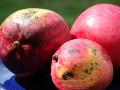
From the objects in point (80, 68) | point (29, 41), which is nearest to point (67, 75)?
point (80, 68)

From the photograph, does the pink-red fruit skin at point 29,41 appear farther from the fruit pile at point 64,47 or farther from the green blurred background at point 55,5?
the green blurred background at point 55,5

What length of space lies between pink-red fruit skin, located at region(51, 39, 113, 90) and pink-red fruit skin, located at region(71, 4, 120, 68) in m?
0.11

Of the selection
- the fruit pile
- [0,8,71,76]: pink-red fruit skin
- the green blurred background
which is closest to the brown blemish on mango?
the fruit pile

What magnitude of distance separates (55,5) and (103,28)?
2151 millimetres

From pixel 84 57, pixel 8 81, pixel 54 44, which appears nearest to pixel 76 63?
pixel 84 57

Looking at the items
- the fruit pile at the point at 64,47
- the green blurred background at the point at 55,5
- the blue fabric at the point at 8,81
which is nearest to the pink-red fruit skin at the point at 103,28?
the fruit pile at the point at 64,47

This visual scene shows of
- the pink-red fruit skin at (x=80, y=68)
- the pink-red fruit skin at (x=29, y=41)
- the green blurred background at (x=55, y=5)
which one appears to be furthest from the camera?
the green blurred background at (x=55, y=5)

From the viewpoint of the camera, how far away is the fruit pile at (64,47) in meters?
1.26

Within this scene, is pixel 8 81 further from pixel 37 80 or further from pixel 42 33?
pixel 42 33

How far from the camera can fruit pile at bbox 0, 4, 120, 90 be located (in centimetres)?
126

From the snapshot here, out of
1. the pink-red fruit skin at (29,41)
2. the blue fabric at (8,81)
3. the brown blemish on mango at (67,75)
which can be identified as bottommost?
the blue fabric at (8,81)

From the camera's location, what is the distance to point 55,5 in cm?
355

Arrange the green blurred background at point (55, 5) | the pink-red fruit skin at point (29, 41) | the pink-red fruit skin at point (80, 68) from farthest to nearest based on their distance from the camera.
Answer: the green blurred background at point (55, 5)
the pink-red fruit skin at point (29, 41)
the pink-red fruit skin at point (80, 68)

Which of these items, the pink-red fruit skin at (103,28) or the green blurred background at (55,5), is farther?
the green blurred background at (55,5)
